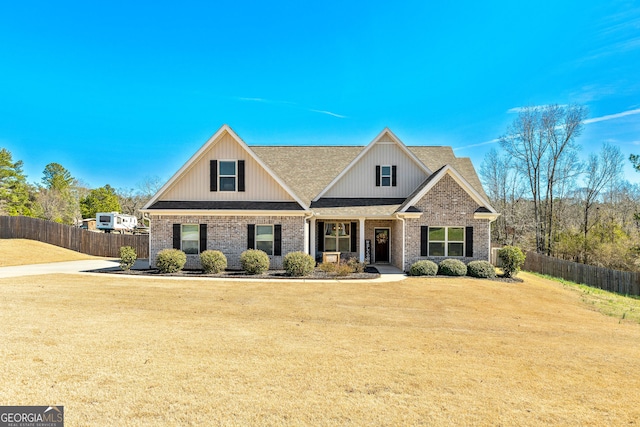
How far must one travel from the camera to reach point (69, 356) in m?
5.80

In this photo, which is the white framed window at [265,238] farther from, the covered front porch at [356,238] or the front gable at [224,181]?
the covered front porch at [356,238]

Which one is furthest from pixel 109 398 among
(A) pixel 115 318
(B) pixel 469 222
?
(B) pixel 469 222

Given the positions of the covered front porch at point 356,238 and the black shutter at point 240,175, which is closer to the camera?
the black shutter at point 240,175

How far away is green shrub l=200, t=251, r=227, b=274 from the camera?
670 inches

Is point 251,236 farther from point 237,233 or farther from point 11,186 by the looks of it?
point 11,186

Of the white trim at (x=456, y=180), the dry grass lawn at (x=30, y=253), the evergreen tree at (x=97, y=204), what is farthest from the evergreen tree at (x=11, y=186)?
the white trim at (x=456, y=180)

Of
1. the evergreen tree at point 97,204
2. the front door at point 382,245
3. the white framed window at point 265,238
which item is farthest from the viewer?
the evergreen tree at point 97,204

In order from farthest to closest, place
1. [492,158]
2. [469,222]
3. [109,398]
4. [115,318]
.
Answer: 1. [492,158]
2. [469,222]
3. [115,318]
4. [109,398]

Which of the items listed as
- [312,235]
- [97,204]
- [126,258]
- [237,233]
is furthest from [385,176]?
[97,204]

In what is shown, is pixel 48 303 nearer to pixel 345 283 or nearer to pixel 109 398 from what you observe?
pixel 109 398

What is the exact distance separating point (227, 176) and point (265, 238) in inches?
158

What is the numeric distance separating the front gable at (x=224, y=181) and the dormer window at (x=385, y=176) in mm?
5952

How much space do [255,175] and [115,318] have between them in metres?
11.3

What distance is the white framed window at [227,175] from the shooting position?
18797 millimetres
